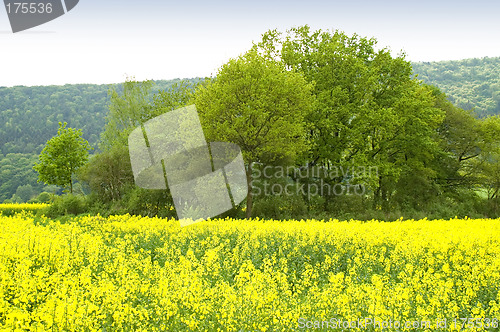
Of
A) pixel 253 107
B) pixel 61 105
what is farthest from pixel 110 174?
pixel 61 105

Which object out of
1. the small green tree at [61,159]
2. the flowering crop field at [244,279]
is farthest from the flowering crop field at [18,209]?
the flowering crop field at [244,279]

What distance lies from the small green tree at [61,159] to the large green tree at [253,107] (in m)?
24.2

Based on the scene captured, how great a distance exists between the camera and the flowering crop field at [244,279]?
591cm

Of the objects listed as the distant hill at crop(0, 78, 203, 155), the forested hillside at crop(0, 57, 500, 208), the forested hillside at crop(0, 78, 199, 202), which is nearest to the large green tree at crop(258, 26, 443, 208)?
the forested hillside at crop(0, 57, 500, 208)

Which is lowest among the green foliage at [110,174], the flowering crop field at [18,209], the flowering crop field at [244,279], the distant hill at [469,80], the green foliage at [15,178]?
the green foliage at [15,178]

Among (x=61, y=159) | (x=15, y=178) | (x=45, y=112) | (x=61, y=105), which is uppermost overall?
(x=61, y=159)

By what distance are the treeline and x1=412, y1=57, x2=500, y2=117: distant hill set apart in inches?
2165

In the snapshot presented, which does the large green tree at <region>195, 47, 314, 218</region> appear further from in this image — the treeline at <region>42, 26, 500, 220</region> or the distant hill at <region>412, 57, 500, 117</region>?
the distant hill at <region>412, 57, 500, 117</region>

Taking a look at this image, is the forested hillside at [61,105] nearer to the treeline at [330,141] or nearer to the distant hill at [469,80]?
the distant hill at [469,80]

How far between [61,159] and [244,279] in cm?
3975

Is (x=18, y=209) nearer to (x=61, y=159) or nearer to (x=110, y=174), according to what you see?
(x=61, y=159)

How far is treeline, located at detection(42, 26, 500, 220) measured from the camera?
23.2 metres

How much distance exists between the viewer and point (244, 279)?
23.2ft

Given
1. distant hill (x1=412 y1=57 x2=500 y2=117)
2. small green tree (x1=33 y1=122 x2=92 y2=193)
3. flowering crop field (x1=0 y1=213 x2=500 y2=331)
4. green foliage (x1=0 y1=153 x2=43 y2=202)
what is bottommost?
green foliage (x1=0 y1=153 x2=43 y2=202)
